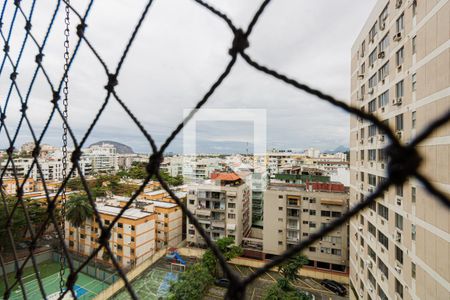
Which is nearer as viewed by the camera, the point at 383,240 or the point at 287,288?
the point at 383,240

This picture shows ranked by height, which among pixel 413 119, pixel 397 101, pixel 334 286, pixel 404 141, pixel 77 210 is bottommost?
pixel 334 286

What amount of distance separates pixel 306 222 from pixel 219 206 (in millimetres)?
2625

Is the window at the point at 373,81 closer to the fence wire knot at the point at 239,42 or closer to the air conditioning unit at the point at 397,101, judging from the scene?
the air conditioning unit at the point at 397,101

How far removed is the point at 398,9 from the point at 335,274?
619 cm

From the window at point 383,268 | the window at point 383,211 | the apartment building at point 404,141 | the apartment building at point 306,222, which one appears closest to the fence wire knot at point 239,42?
the apartment building at point 404,141

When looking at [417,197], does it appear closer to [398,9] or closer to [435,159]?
[435,159]

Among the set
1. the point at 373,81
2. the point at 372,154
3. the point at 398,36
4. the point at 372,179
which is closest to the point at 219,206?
the point at 372,179

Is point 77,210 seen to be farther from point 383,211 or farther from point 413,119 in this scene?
point 413,119

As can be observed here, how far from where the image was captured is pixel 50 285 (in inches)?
228

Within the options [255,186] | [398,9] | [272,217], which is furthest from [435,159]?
[255,186]

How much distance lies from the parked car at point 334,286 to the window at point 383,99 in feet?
15.5

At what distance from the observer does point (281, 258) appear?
30cm

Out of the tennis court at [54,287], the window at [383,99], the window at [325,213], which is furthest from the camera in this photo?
the window at [325,213]

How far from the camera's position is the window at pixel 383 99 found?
11.6ft
